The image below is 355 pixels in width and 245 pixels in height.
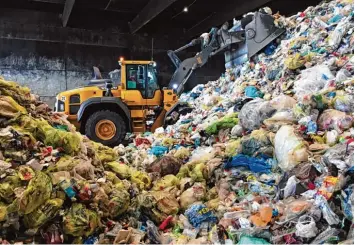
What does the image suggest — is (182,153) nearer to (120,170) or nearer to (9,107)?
(120,170)

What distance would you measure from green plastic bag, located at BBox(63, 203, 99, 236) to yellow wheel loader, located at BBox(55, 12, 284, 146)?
4575mm

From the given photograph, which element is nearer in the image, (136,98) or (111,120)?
(111,120)

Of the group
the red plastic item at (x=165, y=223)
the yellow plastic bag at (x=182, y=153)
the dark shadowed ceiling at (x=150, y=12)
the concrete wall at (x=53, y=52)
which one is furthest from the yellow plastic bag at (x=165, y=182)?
the dark shadowed ceiling at (x=150, y=12)

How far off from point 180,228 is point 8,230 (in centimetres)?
144

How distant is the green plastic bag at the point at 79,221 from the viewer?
291 cm

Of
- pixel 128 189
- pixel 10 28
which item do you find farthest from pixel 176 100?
pixel 10 28

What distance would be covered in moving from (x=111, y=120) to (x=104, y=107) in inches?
14.4

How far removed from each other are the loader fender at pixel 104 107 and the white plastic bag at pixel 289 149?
172 inches

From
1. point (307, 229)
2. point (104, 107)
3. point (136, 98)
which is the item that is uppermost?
point (136, 98)

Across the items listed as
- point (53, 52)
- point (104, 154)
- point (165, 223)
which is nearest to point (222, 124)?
point (104, 154)

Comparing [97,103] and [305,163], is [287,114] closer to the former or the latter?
[305,163]

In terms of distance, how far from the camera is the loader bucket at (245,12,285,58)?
7559mm

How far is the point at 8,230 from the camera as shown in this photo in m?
2.81

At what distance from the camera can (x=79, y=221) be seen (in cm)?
296
